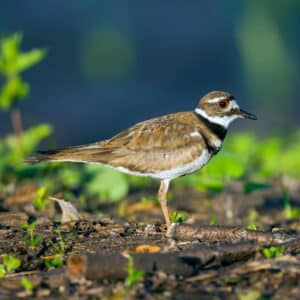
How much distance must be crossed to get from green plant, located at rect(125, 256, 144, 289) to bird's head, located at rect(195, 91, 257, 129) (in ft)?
8.35

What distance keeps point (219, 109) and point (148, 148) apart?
740mm

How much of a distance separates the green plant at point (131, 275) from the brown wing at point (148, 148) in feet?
6.50

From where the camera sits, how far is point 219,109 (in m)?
8.02

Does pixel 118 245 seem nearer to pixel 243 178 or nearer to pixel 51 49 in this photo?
pixel 243 178

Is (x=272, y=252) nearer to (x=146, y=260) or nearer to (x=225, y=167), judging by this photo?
(x=146, y=260)

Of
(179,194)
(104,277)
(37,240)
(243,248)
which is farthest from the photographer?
(179,194)

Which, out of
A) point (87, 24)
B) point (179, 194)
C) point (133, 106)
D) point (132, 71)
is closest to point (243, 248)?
point (179, 194)

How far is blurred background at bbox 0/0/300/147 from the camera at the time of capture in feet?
59.8

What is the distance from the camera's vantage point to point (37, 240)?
6.48m

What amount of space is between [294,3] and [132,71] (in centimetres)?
353

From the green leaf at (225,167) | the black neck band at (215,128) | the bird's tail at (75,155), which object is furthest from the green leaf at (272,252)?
the green leaf at (225,167)

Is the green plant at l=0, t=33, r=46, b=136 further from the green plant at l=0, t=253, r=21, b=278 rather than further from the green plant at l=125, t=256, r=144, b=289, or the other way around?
the green plant at l=125, t=256, r=144, b=289

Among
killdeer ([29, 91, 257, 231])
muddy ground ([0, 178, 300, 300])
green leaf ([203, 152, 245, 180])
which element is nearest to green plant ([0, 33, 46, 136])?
green leaf ([203, 152, 245, 180])

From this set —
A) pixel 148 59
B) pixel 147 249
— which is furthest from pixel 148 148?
pixel 148 59
